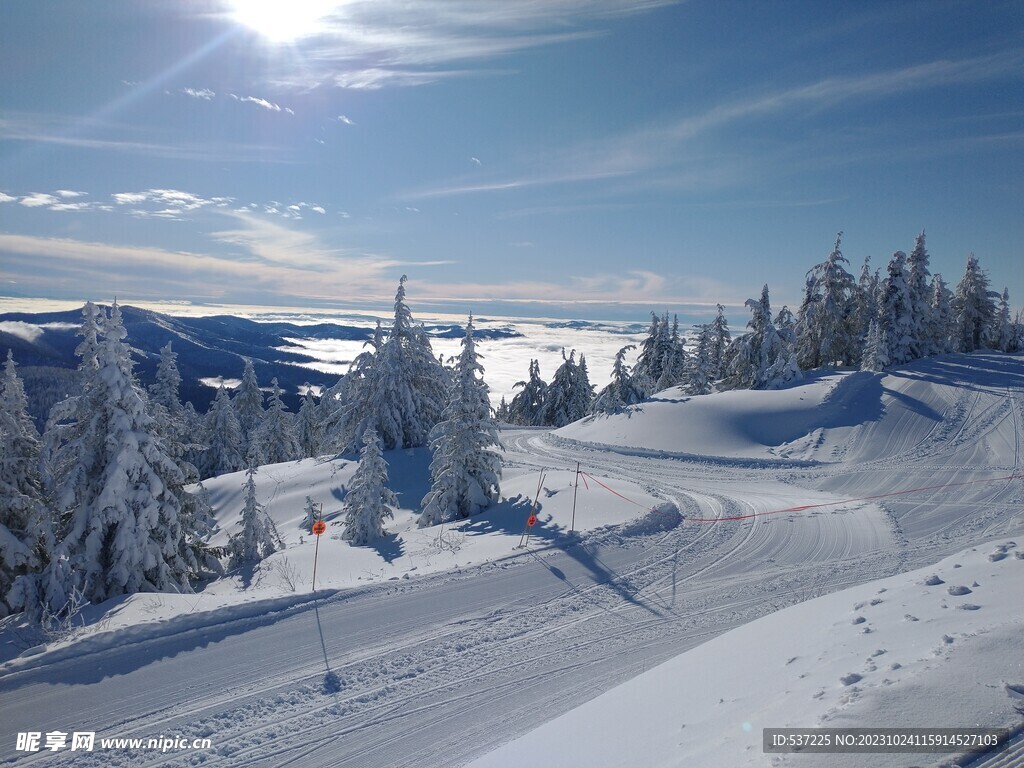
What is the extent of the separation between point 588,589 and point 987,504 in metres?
13.4

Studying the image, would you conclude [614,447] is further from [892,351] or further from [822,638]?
[892,351]

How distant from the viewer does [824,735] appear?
13.4 ft

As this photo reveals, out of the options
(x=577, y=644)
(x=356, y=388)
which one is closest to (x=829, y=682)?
(x=577, y=644)

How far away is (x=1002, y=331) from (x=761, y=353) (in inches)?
1363

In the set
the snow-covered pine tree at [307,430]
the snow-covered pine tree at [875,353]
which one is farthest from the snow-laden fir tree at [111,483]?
the snow-covered pine tree at [875,353]

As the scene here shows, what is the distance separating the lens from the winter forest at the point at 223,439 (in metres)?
12.8

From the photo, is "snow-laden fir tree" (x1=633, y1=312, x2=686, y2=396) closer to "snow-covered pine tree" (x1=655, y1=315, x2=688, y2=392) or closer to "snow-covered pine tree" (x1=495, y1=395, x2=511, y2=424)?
"snow-covered pine tree" (x1=655, y1=315, x2=688, y2=392)

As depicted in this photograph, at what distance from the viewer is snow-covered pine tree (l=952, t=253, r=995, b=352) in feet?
155

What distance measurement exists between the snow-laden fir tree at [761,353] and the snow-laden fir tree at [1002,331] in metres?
30.0

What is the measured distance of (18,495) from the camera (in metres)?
13.4

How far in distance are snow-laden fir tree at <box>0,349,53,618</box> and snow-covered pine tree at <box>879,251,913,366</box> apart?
153 feet

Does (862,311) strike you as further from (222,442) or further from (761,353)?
(222,442)

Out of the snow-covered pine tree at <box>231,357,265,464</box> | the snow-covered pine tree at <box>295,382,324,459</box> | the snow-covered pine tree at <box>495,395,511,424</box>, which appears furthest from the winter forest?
the snow-covered pine tree at <box>495,395,511,424</box>

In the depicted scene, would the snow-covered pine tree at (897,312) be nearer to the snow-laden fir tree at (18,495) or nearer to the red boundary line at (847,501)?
the red boundary line at (847,501)
